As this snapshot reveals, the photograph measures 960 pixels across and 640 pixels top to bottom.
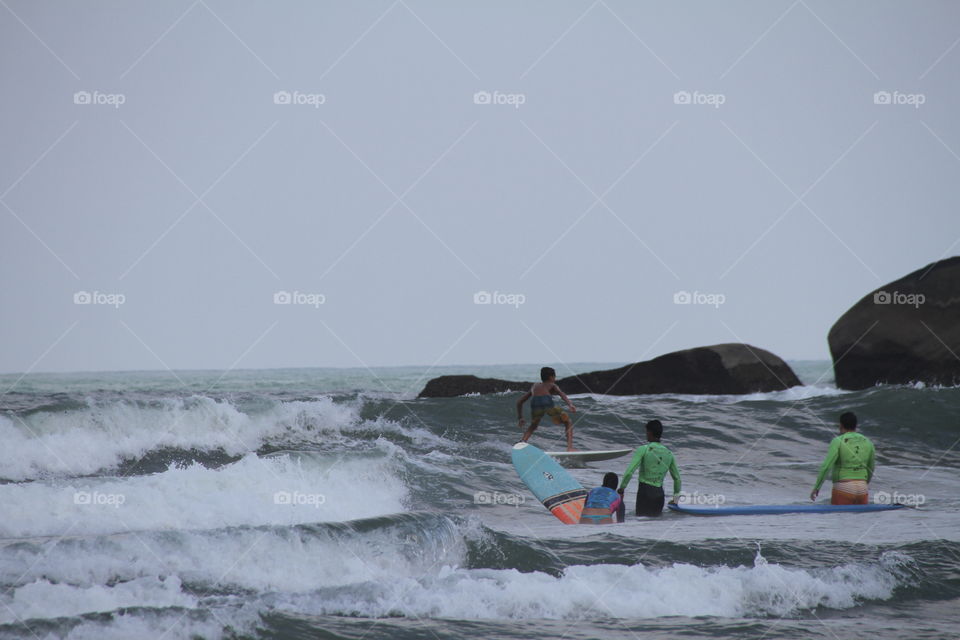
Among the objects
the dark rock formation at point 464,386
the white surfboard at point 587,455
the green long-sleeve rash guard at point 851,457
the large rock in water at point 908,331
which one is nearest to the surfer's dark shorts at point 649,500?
the green long-sleeve rash guard at point 851,457

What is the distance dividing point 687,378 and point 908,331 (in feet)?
19.9

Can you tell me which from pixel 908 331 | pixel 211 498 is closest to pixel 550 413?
pixel 211 498

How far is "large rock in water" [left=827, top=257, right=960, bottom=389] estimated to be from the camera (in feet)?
77.4

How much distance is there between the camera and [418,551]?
8.11 m

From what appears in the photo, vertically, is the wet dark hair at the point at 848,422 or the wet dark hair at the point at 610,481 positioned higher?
the wet dark hair at the point at 848,422

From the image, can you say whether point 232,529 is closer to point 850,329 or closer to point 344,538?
point 344,538

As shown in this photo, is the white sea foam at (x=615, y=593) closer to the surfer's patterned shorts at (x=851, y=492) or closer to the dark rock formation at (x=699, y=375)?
the surfer's patterned shorts at (x=851, y=492)

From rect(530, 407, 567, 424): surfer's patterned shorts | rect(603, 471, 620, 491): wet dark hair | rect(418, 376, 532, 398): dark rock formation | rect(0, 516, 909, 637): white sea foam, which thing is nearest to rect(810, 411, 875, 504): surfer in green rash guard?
rect(603, 471, 620, 491): wet dark hair

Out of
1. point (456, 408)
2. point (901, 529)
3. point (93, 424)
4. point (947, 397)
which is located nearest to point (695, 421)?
point (456, 408)

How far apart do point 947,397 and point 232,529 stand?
19685mm

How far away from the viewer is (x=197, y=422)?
1734 cm

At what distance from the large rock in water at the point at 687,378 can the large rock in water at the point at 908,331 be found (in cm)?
241

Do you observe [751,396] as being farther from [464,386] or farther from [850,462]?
[850,462]

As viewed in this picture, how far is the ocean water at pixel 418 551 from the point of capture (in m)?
6.27
